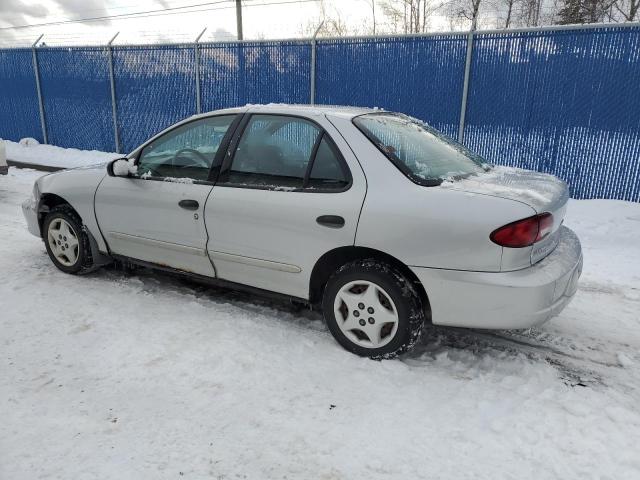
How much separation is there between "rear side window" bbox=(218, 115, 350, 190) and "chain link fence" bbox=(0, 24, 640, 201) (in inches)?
210

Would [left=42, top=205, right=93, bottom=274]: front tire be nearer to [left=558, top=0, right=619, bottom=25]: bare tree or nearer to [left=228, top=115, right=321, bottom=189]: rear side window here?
[left=228, top=115, right=321, bottom=189]: rear side window

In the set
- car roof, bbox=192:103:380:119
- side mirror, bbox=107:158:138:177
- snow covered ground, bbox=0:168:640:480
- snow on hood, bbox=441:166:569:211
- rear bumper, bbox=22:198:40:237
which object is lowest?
snow covered ground, bbox=0:168:640:480

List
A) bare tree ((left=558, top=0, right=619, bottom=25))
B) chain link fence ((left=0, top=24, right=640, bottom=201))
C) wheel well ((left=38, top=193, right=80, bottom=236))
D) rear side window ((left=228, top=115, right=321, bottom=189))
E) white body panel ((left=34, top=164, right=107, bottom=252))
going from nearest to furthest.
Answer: rear side window ((left=228, top=115, right=321, bottom=189)) → white body panel ((left=34, top=164, right=107, bottom=252)) → wheel well ((left=38, top=193, right=80, bottom=236)) → chain link fence ((left=0, top=24, right=640, bottom=201)) → bare tree ((left=558, top=0, right=619, bottom=25))

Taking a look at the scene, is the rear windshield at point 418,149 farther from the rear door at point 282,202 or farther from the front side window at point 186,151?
the front side window at point 186,151

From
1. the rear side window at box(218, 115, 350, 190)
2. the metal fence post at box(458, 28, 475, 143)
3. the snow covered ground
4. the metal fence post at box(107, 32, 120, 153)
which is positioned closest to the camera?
the snow covered ground

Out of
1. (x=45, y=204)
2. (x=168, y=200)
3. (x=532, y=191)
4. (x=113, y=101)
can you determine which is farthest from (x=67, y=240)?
(x=113, y=101)

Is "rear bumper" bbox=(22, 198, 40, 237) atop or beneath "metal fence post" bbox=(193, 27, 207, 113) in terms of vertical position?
Result: beneath

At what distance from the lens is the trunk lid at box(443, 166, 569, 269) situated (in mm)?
2984

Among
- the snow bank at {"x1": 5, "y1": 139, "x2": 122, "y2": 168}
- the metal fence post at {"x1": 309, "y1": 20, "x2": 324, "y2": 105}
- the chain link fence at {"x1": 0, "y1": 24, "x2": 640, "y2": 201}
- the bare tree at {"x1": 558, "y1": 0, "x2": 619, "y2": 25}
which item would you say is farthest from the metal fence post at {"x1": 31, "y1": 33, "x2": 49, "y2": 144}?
the bare tree at {"x1": 558, "y1": 0, "x2": 619, "y2": 25}

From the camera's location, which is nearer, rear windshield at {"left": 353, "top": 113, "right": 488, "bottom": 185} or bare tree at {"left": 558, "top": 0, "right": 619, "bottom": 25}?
rear windshield at {"left": 353, "top": 113, "right": 488, "bottom": 185}

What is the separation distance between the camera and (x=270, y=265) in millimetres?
3627

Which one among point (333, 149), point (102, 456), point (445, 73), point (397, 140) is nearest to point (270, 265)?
point (333, 149)

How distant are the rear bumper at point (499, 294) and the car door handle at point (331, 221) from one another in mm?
554

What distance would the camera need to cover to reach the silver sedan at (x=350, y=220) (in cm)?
293
